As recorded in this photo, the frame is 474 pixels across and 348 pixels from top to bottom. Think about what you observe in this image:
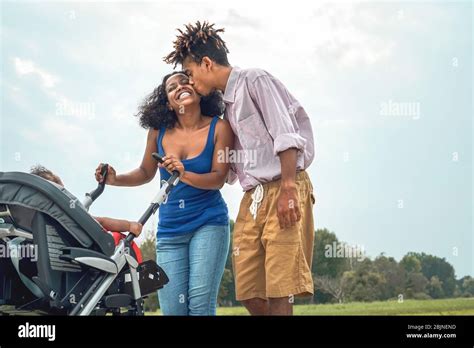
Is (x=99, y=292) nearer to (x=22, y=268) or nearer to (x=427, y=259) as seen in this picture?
→ (x=22, y=268)

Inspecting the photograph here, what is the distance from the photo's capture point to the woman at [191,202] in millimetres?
3062

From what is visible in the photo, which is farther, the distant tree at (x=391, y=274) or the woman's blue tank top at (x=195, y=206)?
the distant tree at (x=391, y=274)

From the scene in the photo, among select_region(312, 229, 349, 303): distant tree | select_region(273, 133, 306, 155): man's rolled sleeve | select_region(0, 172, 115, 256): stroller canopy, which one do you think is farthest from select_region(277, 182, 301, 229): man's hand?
select_region(312, 229, 349, 303): distant tree

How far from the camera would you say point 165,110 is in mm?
3277

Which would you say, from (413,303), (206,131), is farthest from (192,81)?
(413,303)

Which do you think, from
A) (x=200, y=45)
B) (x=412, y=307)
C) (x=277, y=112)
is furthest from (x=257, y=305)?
(x=412, y=307)

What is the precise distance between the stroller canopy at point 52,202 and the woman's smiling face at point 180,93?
707 mm

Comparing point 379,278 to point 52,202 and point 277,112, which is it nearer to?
point 277,112

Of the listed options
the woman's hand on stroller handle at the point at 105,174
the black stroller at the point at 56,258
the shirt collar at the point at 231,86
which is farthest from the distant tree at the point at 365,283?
the black stroller at the point at 56,258

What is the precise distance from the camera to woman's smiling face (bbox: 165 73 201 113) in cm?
318

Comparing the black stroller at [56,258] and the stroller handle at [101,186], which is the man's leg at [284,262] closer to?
the black stroller at [56,258]

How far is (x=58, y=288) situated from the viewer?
8.93 ft

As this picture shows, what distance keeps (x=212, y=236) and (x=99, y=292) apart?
22.6 inches
